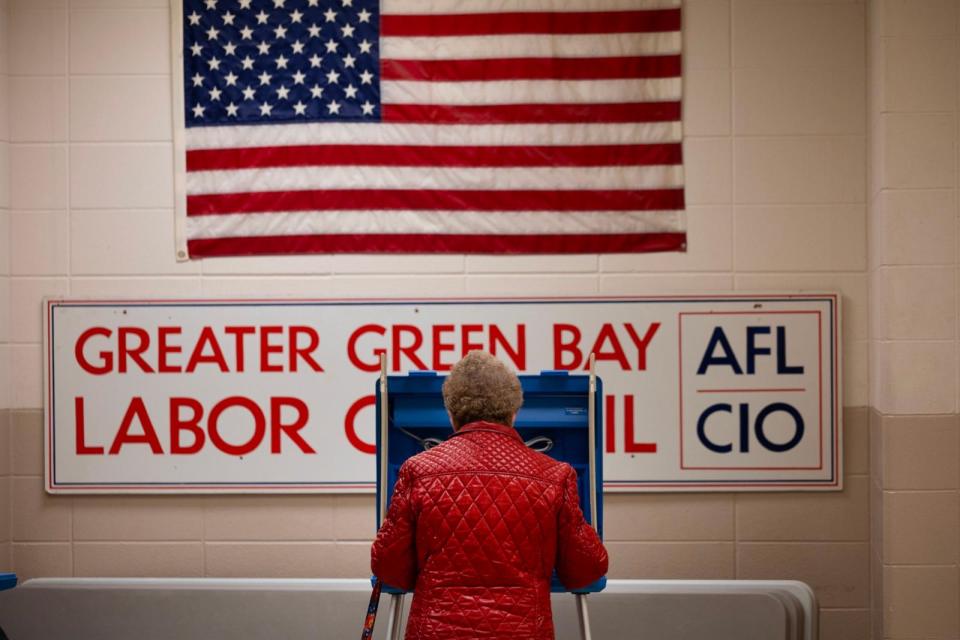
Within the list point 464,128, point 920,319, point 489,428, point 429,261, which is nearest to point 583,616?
point 489,428

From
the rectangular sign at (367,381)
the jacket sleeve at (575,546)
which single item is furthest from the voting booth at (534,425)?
the rectangular sign at (367,381)

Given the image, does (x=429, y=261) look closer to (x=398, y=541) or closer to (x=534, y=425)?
(x=534, y=425)

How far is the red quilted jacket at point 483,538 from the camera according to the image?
1.78 m

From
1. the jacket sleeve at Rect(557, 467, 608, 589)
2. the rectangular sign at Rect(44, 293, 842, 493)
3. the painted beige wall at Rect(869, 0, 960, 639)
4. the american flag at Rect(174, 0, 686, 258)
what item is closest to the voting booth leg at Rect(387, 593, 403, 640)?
the jacket sleeve at Rect(557, 467, 608, 589)

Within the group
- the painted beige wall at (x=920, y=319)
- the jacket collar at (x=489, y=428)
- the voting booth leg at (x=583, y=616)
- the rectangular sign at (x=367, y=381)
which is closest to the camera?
the jacket collar at (x=489, y=428)

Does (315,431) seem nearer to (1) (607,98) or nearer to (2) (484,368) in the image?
(2) (484,368)

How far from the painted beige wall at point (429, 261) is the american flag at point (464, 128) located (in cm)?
10

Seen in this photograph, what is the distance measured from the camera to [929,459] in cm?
275

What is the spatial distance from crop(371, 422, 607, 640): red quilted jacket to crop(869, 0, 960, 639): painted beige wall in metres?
1.41

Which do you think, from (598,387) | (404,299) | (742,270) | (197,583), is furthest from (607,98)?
(197,583)

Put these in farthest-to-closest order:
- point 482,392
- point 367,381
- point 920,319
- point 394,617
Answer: point 367,381
point 920,319
point 394,617
point 482,392

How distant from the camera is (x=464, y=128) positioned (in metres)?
2.95

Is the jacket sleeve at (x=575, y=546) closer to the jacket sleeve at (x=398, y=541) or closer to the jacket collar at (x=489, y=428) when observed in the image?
the jacket collar at (x=489, y=428)

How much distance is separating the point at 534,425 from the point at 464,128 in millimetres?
1235
